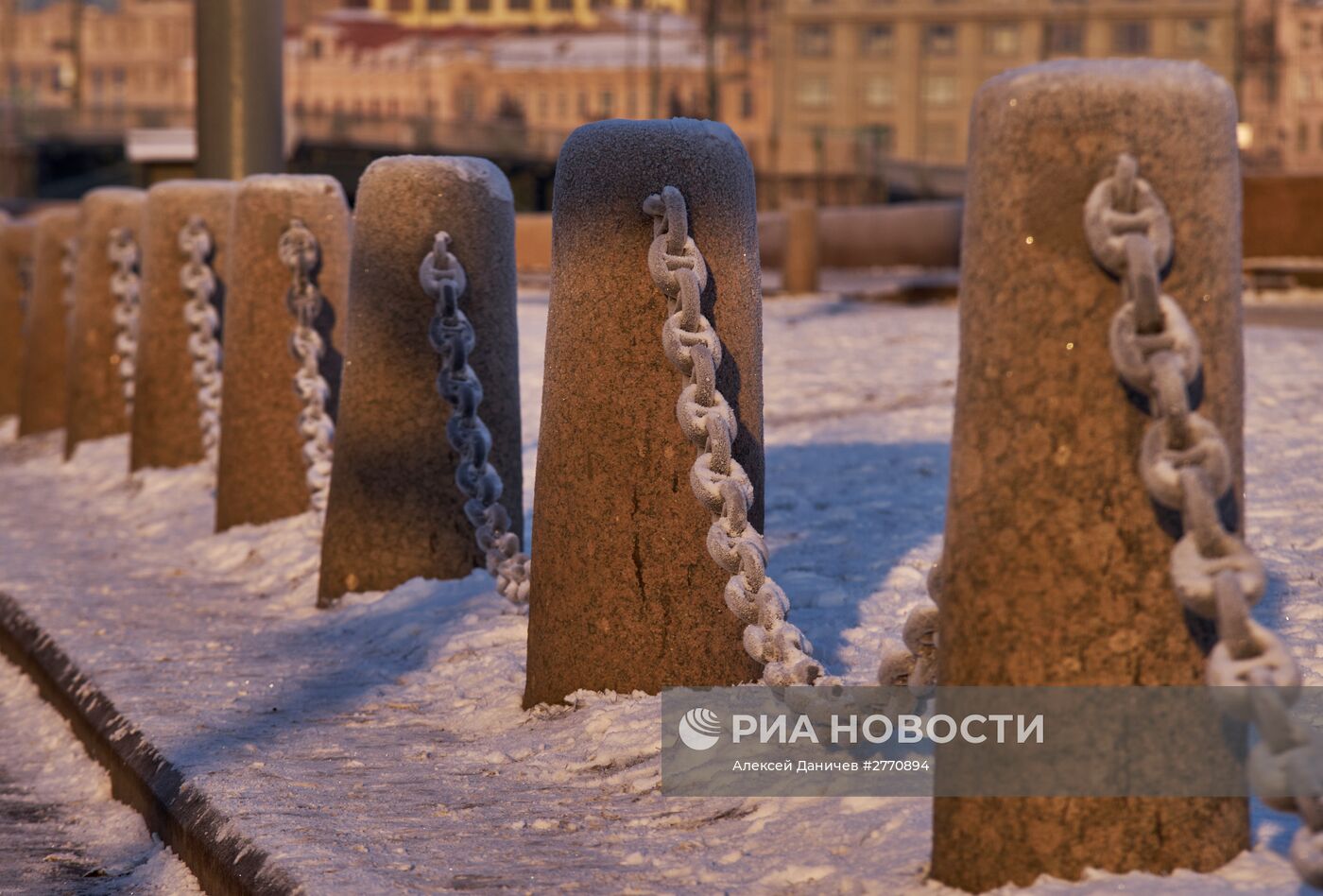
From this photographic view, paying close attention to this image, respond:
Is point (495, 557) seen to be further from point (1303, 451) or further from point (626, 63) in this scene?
point (626, 63)

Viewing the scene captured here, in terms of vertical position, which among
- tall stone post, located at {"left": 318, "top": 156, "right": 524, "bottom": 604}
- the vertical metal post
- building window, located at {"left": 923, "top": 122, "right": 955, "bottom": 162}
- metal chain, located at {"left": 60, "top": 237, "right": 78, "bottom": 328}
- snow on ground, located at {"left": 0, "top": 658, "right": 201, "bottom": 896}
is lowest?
building window, located at {"left": 923, "top": 122, "right": 955, "bottom": 162}

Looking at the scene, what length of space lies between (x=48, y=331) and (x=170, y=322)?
3.73 meters

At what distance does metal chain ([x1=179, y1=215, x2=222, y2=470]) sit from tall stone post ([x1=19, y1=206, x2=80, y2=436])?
133 inches

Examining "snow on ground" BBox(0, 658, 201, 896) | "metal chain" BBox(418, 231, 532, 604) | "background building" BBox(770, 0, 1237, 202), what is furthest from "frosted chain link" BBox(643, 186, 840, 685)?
"background building" BBox(770, 0, 1237, 202)

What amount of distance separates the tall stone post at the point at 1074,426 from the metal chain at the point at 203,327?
20.5 feet

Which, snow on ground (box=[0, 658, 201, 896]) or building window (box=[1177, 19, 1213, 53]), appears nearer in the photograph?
snow on ground (box=[0, 658, 201, 896])

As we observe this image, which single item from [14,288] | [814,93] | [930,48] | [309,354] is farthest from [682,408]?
[814,93]

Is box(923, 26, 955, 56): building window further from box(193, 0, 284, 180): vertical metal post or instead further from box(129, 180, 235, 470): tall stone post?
box(129, 180, 235, 470): tall stone post

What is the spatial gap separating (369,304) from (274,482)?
1.74 meters

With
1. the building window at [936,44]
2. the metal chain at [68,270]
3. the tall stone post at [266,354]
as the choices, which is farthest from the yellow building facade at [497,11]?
the tall stone post at [266,354]

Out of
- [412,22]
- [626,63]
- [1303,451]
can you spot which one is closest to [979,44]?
[626,63]

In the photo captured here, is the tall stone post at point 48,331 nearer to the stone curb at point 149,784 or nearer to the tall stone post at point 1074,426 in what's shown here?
the stone curb at point 149,784

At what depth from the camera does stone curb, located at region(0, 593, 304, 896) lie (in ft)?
12.5

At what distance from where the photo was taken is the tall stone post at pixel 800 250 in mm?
20250
